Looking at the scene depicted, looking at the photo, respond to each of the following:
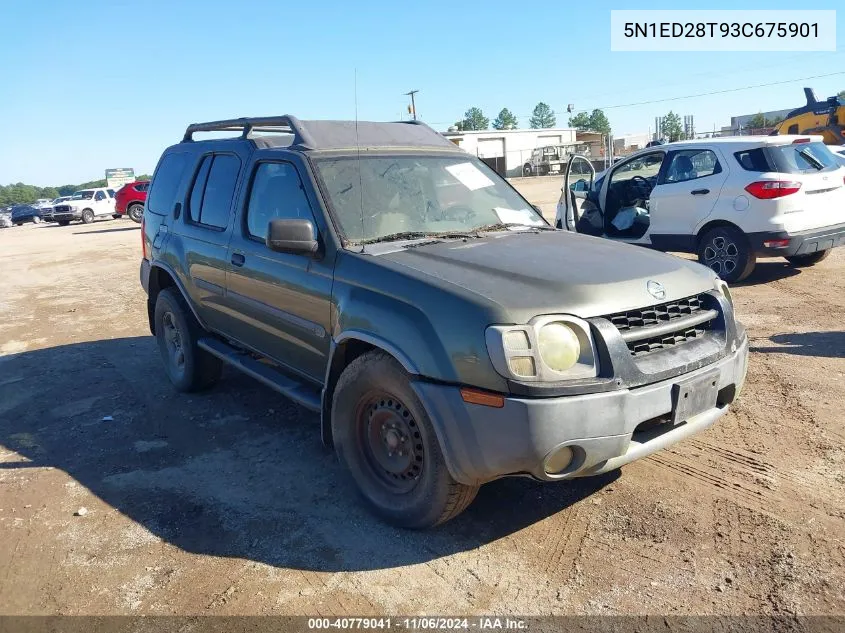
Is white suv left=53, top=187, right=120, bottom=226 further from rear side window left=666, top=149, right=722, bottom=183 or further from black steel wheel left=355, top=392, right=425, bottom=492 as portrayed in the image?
black steel wheel left=355, top=392, right=425, bottom=492

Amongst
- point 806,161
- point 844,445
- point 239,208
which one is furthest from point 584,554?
point 806,161

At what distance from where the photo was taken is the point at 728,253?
846 cm

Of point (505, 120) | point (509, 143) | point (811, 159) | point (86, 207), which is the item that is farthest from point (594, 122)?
point (811, 159)

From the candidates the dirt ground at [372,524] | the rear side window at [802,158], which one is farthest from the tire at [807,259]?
the dirt ground at [372,524]

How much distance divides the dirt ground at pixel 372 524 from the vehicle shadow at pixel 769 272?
10.6 feet

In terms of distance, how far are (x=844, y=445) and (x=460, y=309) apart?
8.98 ft

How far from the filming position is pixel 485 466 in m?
2.89

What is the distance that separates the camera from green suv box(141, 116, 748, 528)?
2.85m

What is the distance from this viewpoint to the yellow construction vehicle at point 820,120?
2045 cm

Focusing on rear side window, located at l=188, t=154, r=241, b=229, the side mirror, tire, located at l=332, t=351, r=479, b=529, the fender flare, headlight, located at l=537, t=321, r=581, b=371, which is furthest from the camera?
the fender flare

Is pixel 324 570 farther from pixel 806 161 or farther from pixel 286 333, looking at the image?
pixel 806 161

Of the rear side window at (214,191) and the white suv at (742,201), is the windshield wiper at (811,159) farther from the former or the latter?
the rear side window at (214,191)

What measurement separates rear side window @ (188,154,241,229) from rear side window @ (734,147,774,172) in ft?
20.6

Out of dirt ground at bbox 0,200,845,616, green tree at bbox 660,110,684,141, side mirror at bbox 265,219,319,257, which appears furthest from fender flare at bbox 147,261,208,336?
green tree at bbox 660,110,684,141
